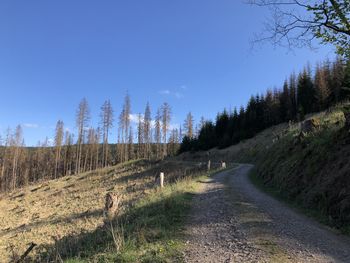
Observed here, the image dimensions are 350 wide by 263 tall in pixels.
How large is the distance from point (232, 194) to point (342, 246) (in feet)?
20.5

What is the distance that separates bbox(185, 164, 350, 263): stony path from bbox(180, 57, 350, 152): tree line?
55902 millimetres

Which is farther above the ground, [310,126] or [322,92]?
[322,92]

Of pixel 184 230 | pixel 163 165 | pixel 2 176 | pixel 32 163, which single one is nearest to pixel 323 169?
pixel 184 230

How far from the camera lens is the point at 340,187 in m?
8.80

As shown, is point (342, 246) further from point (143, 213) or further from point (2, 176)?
point (2, 176)

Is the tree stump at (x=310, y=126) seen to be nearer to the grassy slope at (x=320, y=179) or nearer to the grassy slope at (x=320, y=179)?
the grassy slope at (x=320, y=179)

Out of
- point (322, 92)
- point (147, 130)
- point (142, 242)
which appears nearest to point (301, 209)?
point (142, 242)

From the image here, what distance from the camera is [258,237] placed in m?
6.54

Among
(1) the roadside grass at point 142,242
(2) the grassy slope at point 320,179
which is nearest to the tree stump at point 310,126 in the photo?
(2) the grassy slope at point 320,179

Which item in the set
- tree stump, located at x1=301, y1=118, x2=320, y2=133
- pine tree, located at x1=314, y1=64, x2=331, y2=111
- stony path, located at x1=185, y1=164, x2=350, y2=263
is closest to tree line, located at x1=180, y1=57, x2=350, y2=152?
pine tree, located at x1=314, y1=64, x2=331, y2=111

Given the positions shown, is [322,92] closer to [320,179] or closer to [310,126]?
[310,126]

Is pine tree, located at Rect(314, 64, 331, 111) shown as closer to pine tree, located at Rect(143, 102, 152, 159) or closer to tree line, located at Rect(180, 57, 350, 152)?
tree line, located at Rect(180, 57, 350, 152)

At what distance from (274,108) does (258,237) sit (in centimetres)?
7022

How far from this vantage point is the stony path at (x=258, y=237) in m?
5.56
